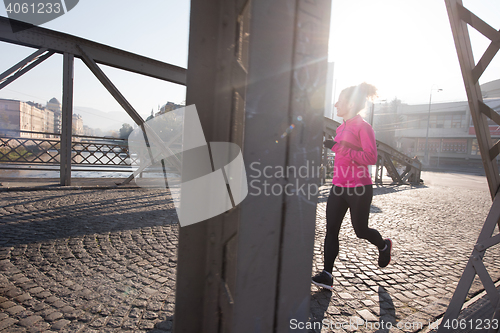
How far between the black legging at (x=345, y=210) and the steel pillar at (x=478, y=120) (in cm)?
79

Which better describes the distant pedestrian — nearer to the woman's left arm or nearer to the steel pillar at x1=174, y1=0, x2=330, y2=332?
the woman's left arm

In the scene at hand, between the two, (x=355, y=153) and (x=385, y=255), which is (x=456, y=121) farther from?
(x=355, y=153)

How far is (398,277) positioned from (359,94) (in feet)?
6.50

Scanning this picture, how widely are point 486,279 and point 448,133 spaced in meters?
55.9

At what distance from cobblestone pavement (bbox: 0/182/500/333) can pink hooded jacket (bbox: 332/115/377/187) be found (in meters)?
1.05

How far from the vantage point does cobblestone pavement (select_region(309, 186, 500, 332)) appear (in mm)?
2088

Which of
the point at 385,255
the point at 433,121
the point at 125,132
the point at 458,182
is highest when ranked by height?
the point at 433,121

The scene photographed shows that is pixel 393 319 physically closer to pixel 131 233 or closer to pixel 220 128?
pixel 220 128

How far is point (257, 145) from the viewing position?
3.12ft

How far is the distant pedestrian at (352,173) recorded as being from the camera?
7.88ft

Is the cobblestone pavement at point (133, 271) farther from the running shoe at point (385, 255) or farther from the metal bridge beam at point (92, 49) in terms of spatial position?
the metal bridge beam at point (92, 49)

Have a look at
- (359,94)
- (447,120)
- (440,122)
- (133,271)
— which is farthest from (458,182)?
(440,122)

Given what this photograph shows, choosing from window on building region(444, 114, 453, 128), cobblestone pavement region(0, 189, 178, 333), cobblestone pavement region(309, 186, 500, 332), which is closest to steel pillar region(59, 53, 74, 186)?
cobblestone pavement region(0, 189, 178, 333)

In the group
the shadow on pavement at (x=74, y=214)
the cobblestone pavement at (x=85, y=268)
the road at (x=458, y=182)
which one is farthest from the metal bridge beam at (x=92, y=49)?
the road at (x=458, y=182)
